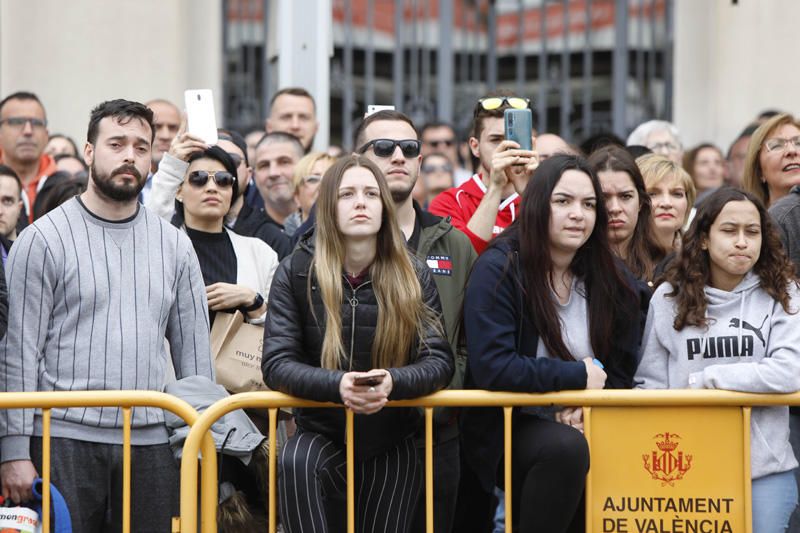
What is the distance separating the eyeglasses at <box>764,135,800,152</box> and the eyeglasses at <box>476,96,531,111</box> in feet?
4.13

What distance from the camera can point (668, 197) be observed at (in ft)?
21.4

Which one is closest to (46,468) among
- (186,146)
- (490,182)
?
(186,146)

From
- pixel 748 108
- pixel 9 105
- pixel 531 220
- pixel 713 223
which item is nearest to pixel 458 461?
pixel 531 220

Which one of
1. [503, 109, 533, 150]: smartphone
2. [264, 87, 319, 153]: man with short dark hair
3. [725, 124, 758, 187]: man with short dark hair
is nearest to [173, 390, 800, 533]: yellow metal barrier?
[503, 109, 533, 150]: smartphone

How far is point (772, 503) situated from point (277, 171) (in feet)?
12.3

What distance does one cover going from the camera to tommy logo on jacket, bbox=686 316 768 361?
5.23 meters

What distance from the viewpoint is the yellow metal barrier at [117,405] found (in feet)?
16.0

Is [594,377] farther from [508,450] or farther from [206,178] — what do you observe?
[206,178]

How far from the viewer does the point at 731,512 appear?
5.09 m

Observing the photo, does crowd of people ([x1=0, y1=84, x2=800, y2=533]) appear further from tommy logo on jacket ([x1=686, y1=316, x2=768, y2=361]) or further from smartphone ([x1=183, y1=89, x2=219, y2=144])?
smartphone ([x1=183, y1=89, x2=219, y2=144])

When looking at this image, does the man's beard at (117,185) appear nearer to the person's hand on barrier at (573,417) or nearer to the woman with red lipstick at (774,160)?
the person's hand on barrier at (573,417)

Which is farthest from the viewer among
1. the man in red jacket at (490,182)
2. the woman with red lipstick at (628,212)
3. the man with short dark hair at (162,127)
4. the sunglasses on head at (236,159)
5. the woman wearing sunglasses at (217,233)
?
the man with short dark hair at (162,127)

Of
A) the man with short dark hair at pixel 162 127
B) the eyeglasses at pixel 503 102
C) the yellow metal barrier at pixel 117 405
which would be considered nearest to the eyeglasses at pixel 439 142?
the man with short dark hair at pixel 162 127

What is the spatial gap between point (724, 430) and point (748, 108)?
22.7ft
